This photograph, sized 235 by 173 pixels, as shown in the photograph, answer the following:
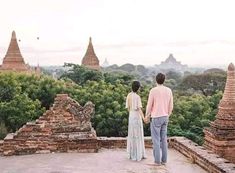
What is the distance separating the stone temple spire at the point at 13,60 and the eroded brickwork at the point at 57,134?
27.3m

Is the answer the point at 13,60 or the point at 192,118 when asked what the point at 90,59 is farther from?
the point at 192,118

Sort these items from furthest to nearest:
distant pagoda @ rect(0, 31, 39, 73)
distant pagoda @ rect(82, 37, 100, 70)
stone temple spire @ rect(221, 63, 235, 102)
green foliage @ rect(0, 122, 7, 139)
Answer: distant pagoda @ rect(82, 37, 100, 70)
distant pagoda @ rect(0, 31, 39, 73)
green foliage @ rect(0, 122, 7, 139)
stone temple spire @ rect(221, 63, 235, 102)

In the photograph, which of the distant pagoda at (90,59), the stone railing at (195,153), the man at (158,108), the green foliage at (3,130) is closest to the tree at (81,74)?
the distant pagoda at (90,59)

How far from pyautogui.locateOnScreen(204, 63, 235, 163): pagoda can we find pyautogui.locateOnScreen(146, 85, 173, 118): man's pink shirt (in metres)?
3.96

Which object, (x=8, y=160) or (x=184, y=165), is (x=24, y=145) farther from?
(x=184, y=165)

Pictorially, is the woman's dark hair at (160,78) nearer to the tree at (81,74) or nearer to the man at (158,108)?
the man at (158,108)

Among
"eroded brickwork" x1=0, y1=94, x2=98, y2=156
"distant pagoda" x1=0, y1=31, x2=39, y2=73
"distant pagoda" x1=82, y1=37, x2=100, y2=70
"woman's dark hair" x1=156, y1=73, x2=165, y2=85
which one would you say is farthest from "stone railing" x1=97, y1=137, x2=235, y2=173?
"distant pagoda" x1=82, y1=37, x2=100, y2=70

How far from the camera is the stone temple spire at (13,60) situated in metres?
38.9

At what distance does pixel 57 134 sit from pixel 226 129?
4.31 meters

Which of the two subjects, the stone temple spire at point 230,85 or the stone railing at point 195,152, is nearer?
the stone railing at point 195,152

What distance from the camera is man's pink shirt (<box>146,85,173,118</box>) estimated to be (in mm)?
8703

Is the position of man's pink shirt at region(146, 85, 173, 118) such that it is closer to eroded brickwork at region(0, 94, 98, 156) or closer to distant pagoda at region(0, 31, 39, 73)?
eroded brickwork at region(0, 94, 98, 156)

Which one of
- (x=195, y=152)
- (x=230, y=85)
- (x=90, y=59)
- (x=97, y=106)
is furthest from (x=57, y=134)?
(x=90, y=59)

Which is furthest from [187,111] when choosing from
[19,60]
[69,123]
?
[19,60]
